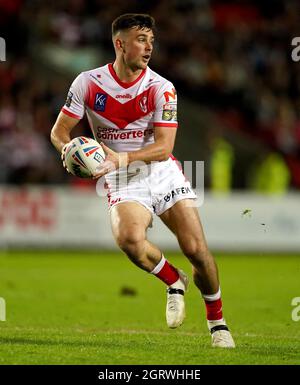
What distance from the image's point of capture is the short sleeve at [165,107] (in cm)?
754

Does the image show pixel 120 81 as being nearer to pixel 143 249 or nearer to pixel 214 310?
pixel 143 249

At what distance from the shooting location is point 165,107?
297 inches

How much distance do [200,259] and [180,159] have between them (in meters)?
13.7

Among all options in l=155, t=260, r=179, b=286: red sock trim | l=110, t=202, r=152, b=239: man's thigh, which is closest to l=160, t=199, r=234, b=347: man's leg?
l=110, t=202, r=152, b=239: man's thigh

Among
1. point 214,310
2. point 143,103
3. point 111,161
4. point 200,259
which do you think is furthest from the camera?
point 143,103

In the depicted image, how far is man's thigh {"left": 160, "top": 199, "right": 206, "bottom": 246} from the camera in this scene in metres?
7.37

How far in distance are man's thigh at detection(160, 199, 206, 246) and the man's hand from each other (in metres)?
0.59

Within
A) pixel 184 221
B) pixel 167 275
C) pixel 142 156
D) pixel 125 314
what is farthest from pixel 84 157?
pixel 125 314

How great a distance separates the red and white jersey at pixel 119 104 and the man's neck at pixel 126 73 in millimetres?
31

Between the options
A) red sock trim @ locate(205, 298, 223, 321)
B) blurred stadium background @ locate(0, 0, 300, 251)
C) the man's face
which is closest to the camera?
red sock trim @ locate(205, 298, 223, 321)

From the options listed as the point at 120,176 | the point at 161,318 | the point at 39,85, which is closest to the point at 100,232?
the point at 39,85

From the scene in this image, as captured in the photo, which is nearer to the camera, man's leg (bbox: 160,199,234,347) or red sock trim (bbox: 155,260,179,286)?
man's leg (bbox: 160,199,234,347)

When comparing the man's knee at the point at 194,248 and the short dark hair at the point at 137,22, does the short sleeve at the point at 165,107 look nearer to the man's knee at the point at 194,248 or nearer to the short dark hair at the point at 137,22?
the short dark hair at the point at 137,22

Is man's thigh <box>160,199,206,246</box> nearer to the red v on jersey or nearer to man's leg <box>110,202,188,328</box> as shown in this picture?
man's leg <box>110,202,188,328</box>
